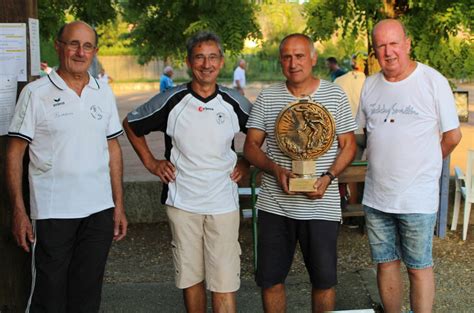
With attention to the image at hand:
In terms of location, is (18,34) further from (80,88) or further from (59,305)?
(59,305)

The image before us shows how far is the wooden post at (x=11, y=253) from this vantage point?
385 cm

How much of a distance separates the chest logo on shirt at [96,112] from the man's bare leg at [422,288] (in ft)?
6.65

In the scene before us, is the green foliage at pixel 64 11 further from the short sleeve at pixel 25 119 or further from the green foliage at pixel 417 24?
the short sleeve at pixel 25 119

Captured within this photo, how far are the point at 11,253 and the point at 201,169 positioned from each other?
4.10 ft

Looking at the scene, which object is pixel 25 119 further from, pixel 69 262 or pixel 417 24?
pixel 417 24

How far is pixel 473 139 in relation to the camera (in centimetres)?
1352

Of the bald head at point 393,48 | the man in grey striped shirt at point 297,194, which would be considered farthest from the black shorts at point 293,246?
the bald head at point 393,48

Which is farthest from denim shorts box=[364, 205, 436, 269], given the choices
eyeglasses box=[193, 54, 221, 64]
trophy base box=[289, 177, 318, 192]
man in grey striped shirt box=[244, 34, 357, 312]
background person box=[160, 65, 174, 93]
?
background person box=[160, 65, 174, 93]

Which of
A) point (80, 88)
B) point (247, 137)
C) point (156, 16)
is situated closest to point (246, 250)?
point (156, 16)

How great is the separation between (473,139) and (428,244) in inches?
405

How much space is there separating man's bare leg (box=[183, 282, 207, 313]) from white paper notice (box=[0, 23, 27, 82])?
5.22 feet

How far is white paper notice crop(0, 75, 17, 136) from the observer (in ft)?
12.5

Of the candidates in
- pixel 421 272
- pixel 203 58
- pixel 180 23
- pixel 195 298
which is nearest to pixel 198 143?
pixel 203 58

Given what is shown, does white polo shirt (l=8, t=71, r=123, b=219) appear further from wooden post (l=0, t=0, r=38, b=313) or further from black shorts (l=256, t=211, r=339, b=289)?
black shorts (l=256, t=211, r=339, b=289)
